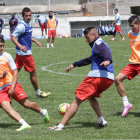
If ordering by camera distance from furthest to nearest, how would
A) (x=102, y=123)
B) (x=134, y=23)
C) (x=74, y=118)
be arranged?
(x=134, y=23) < (x=74, y=118) < (x=102, y=123)

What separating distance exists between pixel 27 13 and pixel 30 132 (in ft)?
11.8

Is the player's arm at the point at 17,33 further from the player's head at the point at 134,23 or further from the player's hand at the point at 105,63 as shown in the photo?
the player's hand at the point at 105,63

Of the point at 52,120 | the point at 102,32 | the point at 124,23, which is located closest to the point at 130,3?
the point at 124,23

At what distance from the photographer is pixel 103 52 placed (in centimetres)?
659

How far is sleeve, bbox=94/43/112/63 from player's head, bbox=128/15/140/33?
57.4 inches

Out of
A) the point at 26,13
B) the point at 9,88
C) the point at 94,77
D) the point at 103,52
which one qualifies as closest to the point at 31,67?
the point at 26,13

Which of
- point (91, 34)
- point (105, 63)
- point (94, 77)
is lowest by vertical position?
point (94, 77)

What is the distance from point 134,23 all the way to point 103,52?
5.29 ft

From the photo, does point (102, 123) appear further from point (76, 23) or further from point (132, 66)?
point (76, 23)

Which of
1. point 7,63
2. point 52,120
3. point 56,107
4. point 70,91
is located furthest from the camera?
point 70,91

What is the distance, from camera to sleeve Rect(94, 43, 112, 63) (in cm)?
653

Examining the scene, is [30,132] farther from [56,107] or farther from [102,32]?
[102,32]

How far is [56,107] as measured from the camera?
867cm

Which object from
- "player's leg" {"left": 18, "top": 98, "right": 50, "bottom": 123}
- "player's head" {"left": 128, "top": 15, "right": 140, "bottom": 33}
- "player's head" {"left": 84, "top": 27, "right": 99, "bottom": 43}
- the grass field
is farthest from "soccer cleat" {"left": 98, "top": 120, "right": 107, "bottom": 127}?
"player's head" {"left": 128, "top": 15, "right": 140, "bottom": 33}
